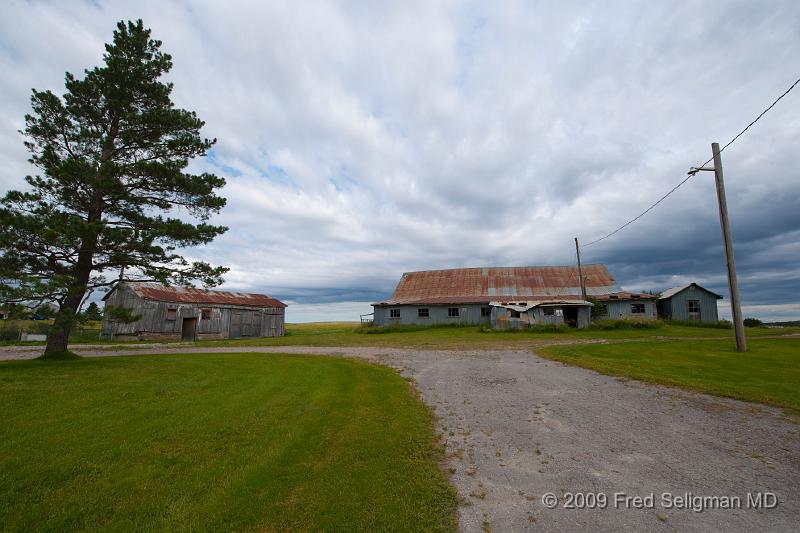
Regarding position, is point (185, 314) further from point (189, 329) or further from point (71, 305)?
point (71, 305)

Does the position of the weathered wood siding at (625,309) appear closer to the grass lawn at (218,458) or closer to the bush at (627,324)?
the bush at (627,324)

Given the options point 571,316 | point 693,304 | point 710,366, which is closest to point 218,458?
point 710,366

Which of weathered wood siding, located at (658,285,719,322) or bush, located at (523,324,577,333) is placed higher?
weathered wood siding, located at (658,285,719,322)

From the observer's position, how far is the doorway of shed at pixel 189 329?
116 feet

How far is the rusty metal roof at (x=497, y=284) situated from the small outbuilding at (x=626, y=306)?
305 cm

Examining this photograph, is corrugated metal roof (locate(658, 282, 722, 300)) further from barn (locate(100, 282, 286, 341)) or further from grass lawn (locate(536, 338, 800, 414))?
barn (locate(100, 282, 286, 341))

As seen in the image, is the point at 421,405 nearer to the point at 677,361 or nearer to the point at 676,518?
the point at 676,518

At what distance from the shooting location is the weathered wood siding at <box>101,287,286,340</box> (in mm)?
32562

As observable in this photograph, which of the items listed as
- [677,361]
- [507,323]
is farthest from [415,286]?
[677,361]

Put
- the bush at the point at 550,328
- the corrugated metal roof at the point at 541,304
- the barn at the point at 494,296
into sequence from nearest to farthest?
the bush at the point at 550,328
the corrugated metal roof at the point at 541,304
the barn at the point at 494,296

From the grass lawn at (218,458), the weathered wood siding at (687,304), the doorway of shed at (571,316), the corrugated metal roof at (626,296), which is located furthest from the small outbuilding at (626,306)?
the grass lawn at (218,458)

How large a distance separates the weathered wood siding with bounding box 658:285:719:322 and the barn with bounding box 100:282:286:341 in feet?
148

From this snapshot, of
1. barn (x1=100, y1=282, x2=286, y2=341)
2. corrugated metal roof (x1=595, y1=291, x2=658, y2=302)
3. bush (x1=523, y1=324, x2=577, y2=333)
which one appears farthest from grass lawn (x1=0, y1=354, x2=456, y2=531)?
corrugated metal roof (x1=595, y1=291, x2=658, y2=302)

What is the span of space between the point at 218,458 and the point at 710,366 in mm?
15618
